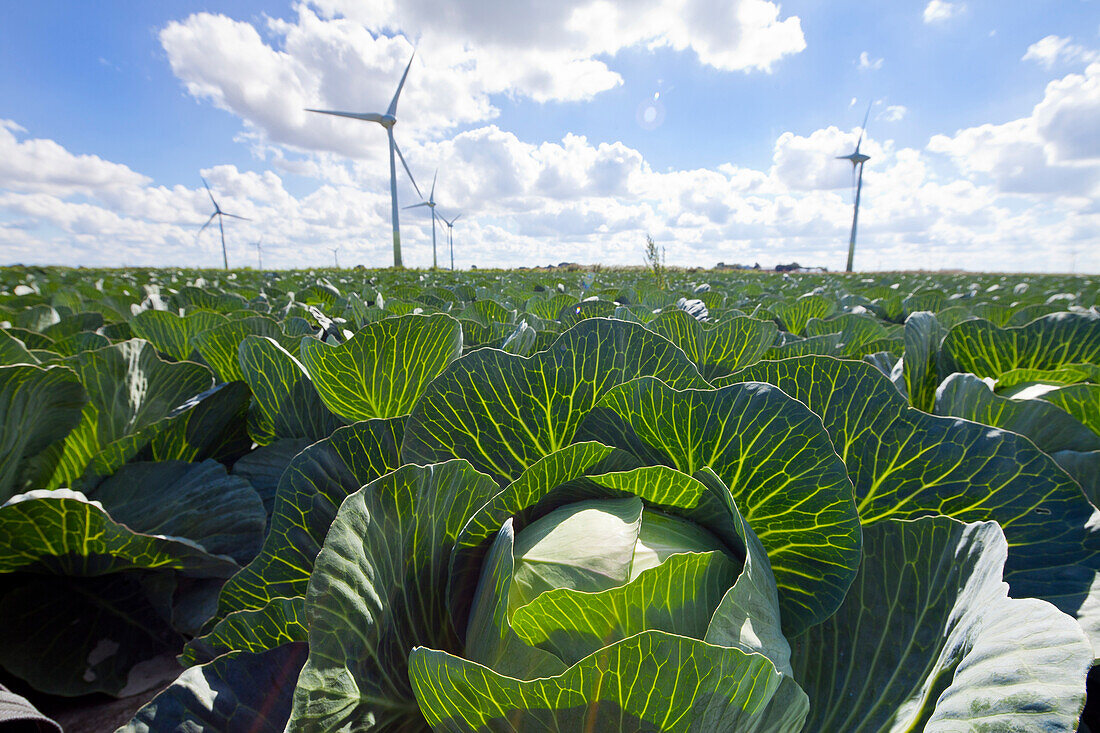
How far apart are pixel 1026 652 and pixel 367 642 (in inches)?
32.3

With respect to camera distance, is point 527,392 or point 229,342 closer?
point 527,392

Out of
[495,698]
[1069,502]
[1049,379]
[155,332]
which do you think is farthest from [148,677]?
[1049,379]

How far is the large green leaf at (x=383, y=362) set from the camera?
139 centimetres

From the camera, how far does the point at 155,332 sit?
2271 mm

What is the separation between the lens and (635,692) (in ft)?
1.89

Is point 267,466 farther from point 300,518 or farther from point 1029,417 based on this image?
point 1029,417

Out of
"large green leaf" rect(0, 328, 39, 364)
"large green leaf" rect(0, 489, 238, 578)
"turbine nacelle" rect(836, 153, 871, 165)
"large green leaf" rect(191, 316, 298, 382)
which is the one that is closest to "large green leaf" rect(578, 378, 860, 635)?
"large green leaf" rect(0, 489, 238, 578)

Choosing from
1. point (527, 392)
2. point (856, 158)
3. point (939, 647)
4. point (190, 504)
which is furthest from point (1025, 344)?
point (856, 158)

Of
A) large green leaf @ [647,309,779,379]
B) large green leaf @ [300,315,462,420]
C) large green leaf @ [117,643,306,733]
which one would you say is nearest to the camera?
large green leaf @ [117,643,306,733]

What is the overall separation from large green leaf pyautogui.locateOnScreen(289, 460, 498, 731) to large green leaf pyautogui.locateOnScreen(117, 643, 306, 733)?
0.17 meters

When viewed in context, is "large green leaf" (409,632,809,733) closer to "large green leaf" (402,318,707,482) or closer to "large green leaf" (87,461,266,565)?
"large green leaf" (402,318,707,482)

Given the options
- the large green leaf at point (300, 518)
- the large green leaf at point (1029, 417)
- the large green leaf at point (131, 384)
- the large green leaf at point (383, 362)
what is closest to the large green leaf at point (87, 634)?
the large green leaf at point (131, 384)

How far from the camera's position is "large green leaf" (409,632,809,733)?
0.55m

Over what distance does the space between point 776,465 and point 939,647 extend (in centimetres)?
33
